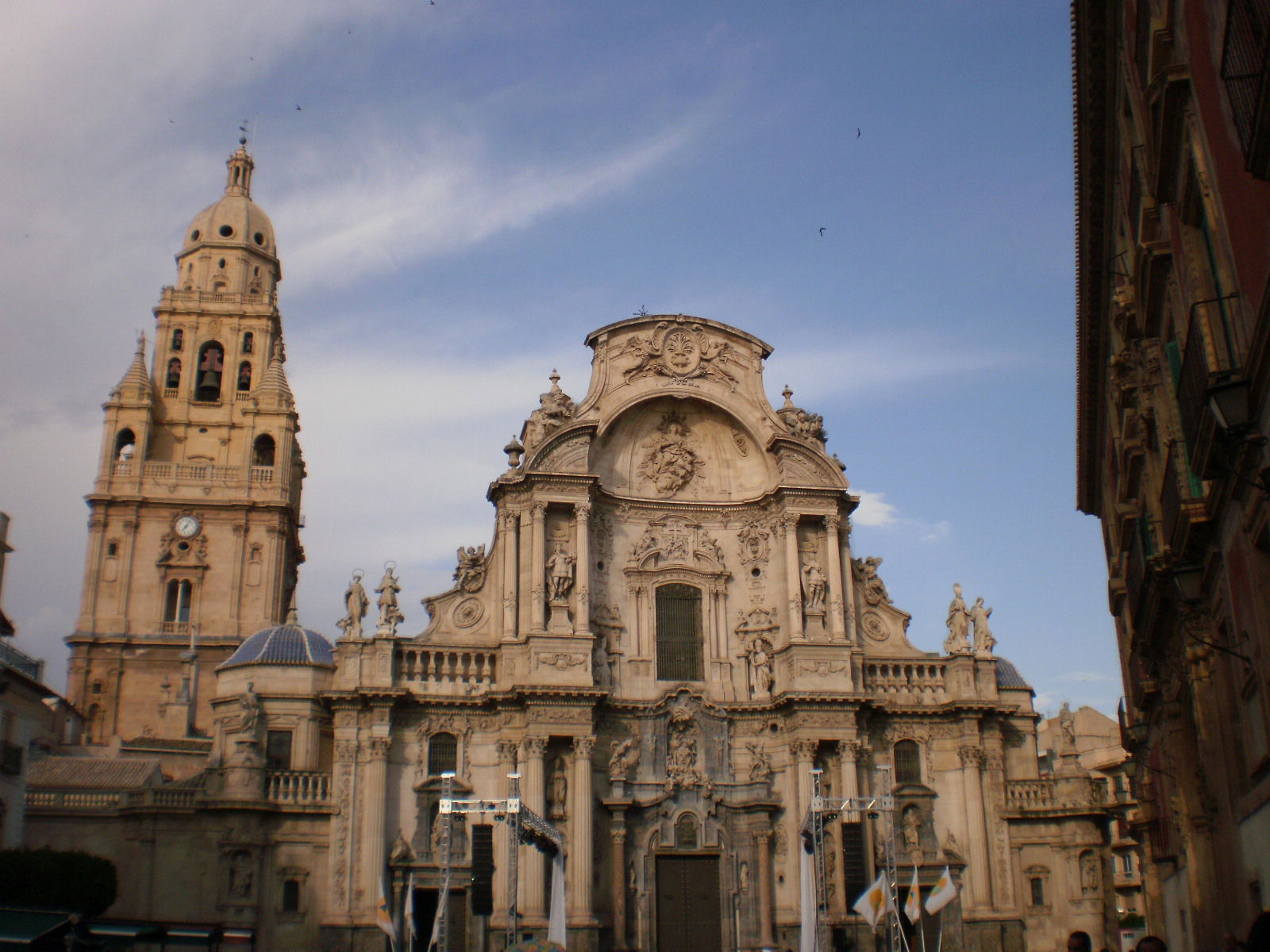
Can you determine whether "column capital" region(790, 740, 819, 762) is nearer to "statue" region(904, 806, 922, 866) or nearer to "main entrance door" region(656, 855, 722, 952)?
"statue" region(904, 806, 922, 866)

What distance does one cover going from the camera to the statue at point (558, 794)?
105 ft

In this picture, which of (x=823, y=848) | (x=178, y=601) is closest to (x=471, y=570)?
(x=823, y=848)

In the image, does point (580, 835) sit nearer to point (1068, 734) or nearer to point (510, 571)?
point (510, 571)

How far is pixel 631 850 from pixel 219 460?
3191 centimetres

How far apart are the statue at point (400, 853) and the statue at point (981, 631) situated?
16795 millimetres

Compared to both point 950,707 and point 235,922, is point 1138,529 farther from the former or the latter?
point 235,922

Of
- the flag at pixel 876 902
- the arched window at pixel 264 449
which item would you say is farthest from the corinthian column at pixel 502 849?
the arched window at pixel 264 449

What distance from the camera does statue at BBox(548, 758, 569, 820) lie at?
32.0m

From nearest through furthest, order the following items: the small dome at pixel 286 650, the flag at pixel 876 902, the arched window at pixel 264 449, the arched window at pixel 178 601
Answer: the flag at pixel 876 902 < the small dome at pixel 286 650 < the arched window at pixel 178 601 < the arched window at pixel 264 449

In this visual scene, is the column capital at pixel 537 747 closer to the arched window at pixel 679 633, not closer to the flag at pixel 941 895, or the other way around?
the arched window at pixel 679 633

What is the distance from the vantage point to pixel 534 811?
30969 mm

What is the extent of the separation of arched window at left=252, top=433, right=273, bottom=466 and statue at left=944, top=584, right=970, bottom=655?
33333mm

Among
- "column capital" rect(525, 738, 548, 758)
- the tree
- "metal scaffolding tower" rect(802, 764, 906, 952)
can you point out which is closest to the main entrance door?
"metal scaffolding tower" rect(802, 764, 906, 952)

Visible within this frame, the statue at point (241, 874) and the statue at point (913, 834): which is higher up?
the statue at point (913, 834)
